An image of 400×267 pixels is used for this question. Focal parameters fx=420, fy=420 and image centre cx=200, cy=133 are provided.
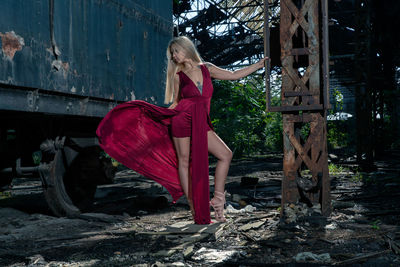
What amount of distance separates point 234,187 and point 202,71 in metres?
5.18

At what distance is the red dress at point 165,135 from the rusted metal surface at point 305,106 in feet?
3.23

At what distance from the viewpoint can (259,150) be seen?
72.2ft

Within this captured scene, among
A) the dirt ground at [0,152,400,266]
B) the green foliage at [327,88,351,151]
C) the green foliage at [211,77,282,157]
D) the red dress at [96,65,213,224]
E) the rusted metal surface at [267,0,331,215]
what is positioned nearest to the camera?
the dirt ground at [0,152,400,266]

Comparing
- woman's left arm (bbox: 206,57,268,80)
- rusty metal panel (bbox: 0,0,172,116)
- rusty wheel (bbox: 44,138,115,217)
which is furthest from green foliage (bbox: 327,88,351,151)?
woman's left arm (bbox: 206,57,268,80)

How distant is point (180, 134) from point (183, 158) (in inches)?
11.5

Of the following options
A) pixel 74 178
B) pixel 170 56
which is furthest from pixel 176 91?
pixel 74 178

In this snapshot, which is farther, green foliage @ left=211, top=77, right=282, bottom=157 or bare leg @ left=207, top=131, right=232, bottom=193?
green foliage @ left=211, top=77, right=282, bottom=157

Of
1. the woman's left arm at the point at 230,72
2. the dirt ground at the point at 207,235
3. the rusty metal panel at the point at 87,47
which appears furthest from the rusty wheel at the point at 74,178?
the woman's left arm at the point at 230,72

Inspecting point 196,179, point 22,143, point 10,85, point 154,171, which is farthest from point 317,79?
point 22,143

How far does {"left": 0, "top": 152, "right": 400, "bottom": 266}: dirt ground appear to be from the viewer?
3654mm

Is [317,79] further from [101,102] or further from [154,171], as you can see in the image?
[101,102]

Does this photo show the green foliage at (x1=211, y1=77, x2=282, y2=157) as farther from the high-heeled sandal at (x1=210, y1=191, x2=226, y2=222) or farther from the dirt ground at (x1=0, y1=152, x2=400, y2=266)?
the high-heeled sandal at (x1=210, y1=191, x2=226, y2=222)

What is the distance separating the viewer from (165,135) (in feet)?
17.0

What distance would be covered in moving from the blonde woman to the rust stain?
129 centimetres
